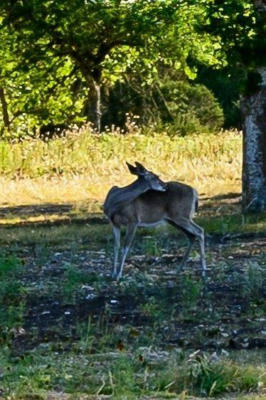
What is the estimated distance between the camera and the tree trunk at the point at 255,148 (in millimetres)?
19609

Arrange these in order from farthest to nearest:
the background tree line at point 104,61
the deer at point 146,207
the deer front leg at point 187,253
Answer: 1. the background tree line at point 104,61
2. the deer front leg at point 187,253
3. the deer at point 146,207

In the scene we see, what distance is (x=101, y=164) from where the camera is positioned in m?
32.1

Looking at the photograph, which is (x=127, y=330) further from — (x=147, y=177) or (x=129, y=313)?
(x=147, y=177)

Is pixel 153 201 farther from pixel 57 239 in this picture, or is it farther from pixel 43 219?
pixel 43 219

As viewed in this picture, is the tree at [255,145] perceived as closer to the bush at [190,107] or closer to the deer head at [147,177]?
the deer head at [147,177]

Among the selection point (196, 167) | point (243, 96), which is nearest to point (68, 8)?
point (196, 167)

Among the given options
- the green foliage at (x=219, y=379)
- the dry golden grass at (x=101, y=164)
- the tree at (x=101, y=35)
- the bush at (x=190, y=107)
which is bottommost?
the dry golden grass at (x=101, y=164)

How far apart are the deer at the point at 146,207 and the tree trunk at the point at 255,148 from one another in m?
5.23

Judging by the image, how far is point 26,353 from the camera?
33.1ft

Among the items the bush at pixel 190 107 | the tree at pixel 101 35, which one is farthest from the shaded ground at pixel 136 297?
the bush at pixel 190 107

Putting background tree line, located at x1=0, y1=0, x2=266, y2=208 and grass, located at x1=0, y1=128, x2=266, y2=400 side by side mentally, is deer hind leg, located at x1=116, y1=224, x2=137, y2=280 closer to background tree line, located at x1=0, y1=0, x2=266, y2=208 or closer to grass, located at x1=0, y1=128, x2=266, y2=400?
grass, located at x1=0, y1=128, x2=266, y2=400

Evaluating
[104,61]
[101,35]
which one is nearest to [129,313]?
[101,35]

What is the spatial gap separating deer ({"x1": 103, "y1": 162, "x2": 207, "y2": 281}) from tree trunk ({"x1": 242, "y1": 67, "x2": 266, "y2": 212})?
5225 millimetres

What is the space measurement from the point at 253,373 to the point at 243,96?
11268 millimetres
